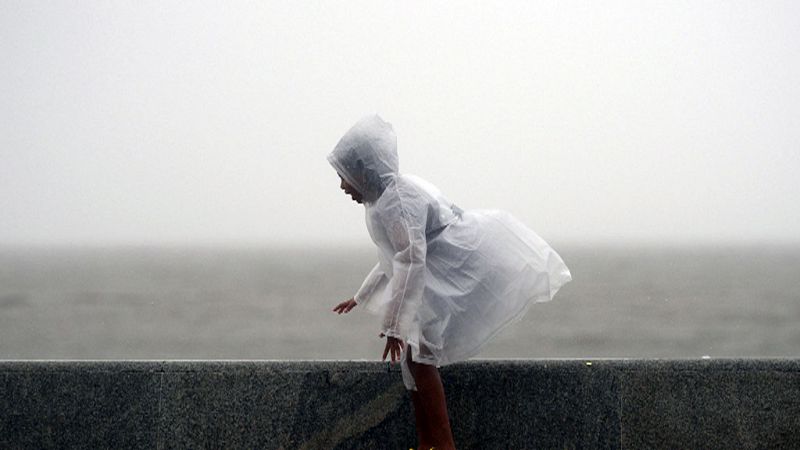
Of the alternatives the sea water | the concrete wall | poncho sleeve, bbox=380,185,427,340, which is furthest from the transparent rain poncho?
the sea water

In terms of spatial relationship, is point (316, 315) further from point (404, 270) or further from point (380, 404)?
point (404, 270)

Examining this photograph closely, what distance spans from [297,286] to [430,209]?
84.0 metres

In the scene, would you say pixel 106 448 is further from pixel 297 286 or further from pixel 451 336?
pixel 297 286

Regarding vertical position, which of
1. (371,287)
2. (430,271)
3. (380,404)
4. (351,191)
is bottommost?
(380,404)

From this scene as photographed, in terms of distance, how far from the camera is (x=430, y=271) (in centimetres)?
409

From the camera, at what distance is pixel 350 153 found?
13.2 feet

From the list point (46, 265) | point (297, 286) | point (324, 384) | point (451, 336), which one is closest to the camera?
point (451, 336)

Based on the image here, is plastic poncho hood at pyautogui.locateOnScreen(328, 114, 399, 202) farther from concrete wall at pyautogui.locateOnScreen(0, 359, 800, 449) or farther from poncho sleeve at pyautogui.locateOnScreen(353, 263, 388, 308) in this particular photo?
concrete wall at pyautogui.locateOnScreen(0, 359, 800, 449)

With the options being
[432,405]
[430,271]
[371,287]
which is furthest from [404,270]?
[432,405]

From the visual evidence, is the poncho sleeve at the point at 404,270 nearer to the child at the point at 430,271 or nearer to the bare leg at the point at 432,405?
the child at the point at 430,271

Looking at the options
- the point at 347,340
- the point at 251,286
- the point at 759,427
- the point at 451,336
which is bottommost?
the point at 251,286

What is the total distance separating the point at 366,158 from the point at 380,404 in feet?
Result: 3.51

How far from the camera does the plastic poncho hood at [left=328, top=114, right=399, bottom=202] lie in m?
4.02

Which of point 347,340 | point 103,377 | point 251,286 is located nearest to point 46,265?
point 251,286
